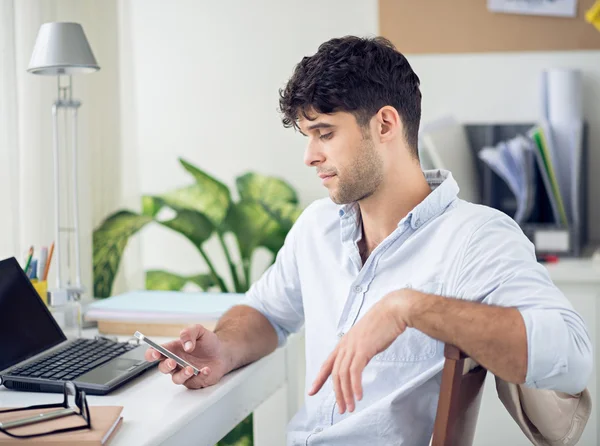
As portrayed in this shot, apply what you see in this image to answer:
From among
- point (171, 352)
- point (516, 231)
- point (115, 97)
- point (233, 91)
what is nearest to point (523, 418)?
point (516, 231)

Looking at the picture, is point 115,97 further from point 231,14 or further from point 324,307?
point 324,307

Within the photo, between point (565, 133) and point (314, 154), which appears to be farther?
point (565, 133)

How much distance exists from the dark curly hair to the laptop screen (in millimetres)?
591

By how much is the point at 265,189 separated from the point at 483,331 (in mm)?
1676

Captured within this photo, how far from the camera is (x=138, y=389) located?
4.66 ft

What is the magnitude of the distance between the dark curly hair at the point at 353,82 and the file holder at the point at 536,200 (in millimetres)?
1088

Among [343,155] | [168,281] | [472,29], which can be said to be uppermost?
[472,29]

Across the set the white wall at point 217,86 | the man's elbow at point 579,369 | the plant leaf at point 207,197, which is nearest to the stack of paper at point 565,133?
the white wall at point 217,86

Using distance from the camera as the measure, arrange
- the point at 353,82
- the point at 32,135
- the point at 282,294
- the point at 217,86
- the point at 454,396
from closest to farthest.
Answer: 1. the point at 454,396
2. the point at 353,82
3. the point at 282,294
4. the point at 32,135
5. the point at 217,86

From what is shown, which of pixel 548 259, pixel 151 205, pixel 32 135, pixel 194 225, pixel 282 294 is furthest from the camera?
pixel 151 205

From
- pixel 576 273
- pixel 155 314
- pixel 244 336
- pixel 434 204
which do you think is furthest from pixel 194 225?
pixel 434 204

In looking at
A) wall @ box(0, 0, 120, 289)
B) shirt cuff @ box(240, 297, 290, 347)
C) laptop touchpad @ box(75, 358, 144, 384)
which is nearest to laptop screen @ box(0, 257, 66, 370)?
laptop touchpad @ box(75, 358, 144, 384)

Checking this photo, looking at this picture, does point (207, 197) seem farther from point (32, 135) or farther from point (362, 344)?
point (362, 344)

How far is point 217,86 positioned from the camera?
2926 mm
